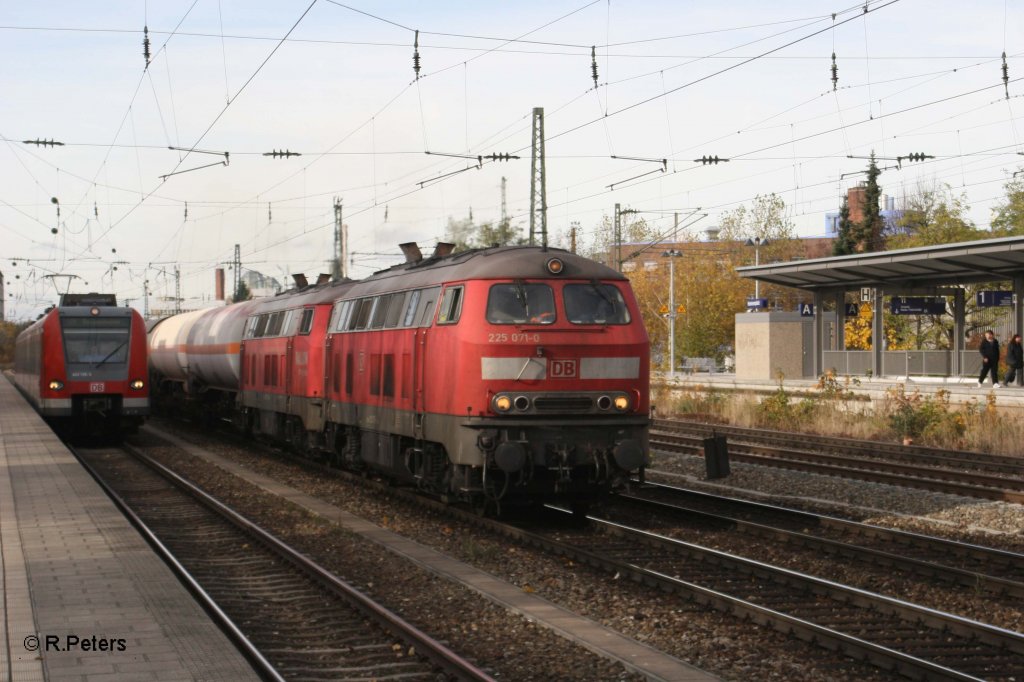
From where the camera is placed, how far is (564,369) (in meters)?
12.9

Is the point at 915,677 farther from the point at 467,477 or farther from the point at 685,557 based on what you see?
the point at 467,477

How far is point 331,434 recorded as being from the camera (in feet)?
61.6

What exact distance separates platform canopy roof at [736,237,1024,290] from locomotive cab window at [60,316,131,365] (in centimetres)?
1980

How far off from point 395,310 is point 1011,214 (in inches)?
2047

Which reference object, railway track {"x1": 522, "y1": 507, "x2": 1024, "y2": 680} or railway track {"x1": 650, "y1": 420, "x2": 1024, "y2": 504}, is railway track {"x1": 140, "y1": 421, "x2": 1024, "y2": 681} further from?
railway track {"x1": 650, "y1": 420, "x2": 1024, "y2": 504}

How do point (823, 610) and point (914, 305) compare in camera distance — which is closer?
point (823, 610)

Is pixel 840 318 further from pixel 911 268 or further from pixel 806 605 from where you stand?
pixel 806 605

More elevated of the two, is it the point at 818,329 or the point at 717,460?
the point at 818,329

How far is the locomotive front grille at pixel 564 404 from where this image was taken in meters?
12.8

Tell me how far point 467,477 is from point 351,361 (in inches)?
192

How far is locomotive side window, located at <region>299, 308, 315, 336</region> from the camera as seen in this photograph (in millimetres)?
19969

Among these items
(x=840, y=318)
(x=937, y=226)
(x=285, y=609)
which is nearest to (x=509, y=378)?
Result: (x=285, y=609)

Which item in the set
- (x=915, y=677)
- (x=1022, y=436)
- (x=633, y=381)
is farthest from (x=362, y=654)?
(x=1022, y=436)

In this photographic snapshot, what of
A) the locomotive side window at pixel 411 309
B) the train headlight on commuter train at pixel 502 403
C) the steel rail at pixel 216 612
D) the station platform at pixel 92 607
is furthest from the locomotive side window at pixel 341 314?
the train headlight on commuter train at pixel 502 403
